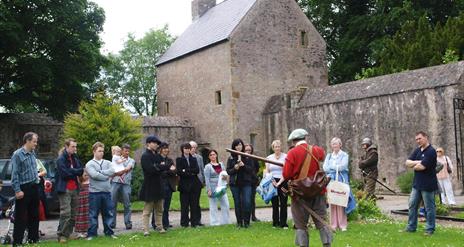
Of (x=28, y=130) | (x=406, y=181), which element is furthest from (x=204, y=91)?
(x=406, y=181)

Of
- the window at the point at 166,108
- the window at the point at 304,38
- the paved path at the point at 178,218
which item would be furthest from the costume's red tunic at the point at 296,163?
the window at the point at 166,108

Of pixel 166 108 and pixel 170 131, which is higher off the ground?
pixel 166 108

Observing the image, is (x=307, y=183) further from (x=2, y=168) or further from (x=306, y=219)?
(x=2, y=168)

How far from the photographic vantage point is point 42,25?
926 inches

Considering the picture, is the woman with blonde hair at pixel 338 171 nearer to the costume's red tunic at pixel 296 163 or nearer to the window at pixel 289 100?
the costume's red tunic at pixel 296 163

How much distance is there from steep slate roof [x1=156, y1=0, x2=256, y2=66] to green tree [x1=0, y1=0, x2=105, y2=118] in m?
5.84

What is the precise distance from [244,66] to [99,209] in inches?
722

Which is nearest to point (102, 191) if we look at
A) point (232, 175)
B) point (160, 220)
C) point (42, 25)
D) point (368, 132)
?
point (160, 220)

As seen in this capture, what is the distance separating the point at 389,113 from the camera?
65.7ft

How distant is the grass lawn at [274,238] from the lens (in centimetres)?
821

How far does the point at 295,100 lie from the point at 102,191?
16106 mm

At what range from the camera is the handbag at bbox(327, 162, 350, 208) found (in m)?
9.38

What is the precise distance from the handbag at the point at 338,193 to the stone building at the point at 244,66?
1790 centimetres

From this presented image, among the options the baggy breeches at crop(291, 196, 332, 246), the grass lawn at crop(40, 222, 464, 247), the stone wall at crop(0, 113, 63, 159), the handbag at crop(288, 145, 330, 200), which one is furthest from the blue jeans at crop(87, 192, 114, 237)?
the stone wall at crop(0, 113, 63, 159)
